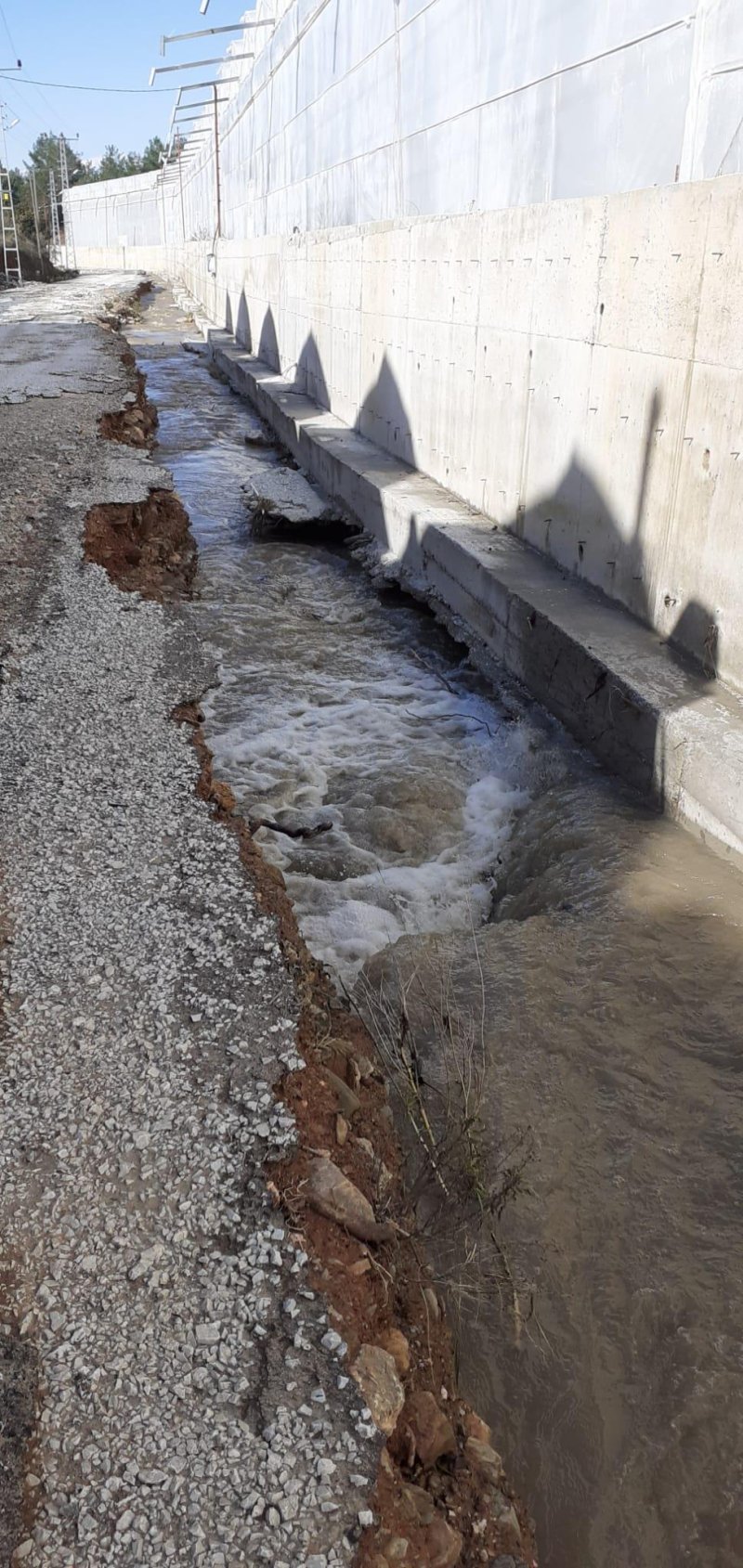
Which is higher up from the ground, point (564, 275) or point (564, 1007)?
point (564, 275)

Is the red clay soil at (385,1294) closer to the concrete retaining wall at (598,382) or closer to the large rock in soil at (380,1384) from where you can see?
the large rock in soil at (380,1384)

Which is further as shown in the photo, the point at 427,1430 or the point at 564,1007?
the point at 564,1007

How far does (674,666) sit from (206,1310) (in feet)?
13.9

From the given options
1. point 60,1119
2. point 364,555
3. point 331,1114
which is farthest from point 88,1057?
point 364,555

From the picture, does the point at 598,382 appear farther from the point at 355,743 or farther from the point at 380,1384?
the point at 380,1384

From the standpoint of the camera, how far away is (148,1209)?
8.66ft

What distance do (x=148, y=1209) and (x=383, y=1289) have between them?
59 centimetres

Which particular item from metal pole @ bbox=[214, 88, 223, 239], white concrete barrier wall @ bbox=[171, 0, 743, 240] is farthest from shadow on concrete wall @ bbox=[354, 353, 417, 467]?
metal pole @ bbox=[214, 88, 223, 239]

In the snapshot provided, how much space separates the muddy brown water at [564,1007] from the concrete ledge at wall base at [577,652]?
0.22m

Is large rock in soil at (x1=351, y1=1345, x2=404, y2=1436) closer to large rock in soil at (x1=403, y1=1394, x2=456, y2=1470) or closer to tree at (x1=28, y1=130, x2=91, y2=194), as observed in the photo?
large rock in soil at (x1=403, y1=1394, x2=456, y2=1470)

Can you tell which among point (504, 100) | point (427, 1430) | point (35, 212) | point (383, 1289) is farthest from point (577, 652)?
point (35, 212)

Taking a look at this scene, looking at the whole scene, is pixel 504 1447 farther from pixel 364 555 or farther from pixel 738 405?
pixel 364 555

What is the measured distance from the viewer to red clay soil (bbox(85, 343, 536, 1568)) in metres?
2.19

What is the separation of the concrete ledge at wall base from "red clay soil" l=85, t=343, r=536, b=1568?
2.06m
